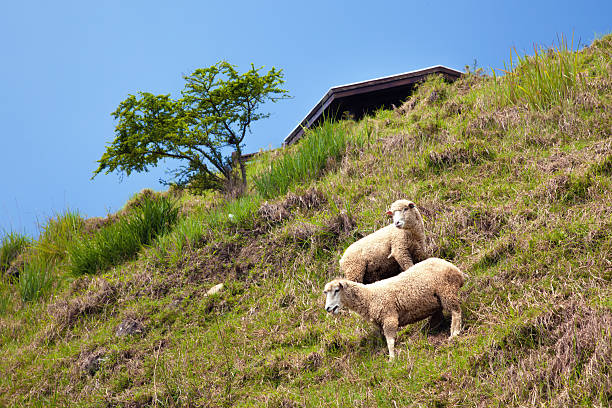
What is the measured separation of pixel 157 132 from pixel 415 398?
1139 cm

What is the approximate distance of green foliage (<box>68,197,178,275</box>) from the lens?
11.2 meters

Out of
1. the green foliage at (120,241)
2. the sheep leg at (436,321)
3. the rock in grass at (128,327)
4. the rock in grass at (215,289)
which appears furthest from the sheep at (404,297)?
the green foliage at (120,241)

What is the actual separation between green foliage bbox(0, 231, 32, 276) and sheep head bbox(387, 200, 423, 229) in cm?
1378

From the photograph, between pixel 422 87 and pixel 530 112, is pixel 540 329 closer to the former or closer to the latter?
pixel 530 112

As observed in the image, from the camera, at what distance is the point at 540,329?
4402 mm

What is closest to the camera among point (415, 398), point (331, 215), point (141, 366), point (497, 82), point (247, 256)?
point (415, 398)

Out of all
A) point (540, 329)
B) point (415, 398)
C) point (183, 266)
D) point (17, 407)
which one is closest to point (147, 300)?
point (183, 266)

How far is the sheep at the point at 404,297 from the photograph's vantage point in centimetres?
488

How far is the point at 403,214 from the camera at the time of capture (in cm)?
541

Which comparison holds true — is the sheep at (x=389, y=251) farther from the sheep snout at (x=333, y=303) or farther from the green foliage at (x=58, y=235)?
the green foliage at (x=58, y=235)

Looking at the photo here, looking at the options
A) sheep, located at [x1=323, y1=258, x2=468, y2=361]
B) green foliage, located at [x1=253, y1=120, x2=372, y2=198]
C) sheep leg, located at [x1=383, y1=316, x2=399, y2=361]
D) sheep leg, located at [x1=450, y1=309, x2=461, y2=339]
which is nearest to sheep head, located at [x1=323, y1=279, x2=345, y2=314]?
sheep, located at [x1=323, y1=258, x2=468, y2=361]

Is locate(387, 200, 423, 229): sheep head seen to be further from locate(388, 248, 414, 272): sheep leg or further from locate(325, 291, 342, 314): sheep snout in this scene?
locate(325, 291, 342, 314): sheep snout

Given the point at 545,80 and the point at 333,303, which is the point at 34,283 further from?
the point at 545,80

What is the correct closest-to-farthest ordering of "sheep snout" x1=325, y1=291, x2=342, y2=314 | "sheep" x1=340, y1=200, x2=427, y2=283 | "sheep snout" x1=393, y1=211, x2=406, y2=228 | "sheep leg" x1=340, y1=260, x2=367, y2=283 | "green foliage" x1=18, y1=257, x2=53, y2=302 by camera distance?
"sheep snout" x1=325, y1=291, x2=342, y2=314 < "sheep snout" x1=393, y1=211, x2=406, y2=228 < "sheep" x1=340, y1=200, x2=427, y2=283 < "sheep leg" x1=340, y1=260, x2=367, y2=283 < "green foliage" x1=18, y1=257, x2=53, y2=302
